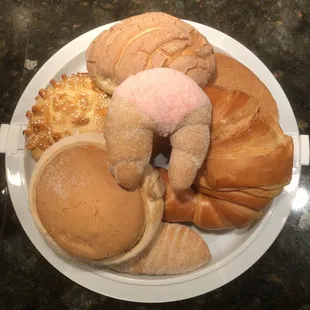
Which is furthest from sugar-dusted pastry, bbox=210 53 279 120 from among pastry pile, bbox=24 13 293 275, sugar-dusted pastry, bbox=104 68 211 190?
sugar-dusted pastry, bbox=104 68 211 190

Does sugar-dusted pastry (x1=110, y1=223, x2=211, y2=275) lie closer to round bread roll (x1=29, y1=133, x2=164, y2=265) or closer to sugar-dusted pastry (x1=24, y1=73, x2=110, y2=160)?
round bread roll (x1=29, y1=133, x2=164, y2=265)

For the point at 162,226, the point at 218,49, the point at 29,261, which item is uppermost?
the point at 218,49

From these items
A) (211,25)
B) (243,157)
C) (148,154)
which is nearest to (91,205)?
(148,154)

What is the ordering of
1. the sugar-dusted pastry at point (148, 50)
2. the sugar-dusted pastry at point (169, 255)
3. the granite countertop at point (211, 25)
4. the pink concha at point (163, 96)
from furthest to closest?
the granite countertop at point (211, 25) → the sugar-dusted pastry at point (169, 255) → the sugar-dusted pastry at point (148, 50) → the pink concha at point (163, 96)

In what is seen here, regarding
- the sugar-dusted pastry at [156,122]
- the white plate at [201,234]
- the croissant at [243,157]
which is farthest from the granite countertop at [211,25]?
the sugar-dusted pastry at [156,122]

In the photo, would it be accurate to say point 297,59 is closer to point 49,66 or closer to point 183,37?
point 183,37

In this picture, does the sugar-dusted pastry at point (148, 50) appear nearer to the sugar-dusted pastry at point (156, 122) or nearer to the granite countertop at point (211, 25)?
the sugar-dusted pastry at point (156, 122)

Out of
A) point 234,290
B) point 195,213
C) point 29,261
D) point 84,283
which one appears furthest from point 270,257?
point 29,261
